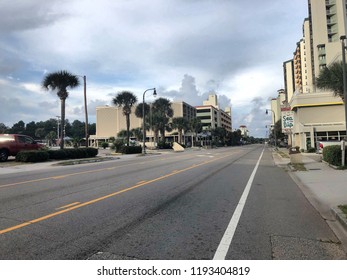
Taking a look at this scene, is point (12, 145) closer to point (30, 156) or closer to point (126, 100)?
point (30, 156)

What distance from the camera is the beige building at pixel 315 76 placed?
4397 centimetres

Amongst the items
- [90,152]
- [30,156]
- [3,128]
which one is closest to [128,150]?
[90,152]

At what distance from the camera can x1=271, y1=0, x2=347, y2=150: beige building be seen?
4397cm

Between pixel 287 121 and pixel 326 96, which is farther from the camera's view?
pixel 326 96

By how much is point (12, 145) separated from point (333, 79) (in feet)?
84.3

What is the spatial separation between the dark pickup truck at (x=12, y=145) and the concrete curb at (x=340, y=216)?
22873 millimetres

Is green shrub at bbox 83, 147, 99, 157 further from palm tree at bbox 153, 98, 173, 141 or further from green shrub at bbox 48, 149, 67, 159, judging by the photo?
palm tree at bbox 153, 98, 173, 141

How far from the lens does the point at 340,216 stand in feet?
21.0

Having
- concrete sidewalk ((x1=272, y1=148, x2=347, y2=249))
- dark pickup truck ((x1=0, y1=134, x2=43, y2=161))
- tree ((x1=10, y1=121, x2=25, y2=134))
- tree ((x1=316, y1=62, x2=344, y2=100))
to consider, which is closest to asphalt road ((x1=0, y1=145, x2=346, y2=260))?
concrete sidewalk ((x1=272, y1=148, x2=347, y2=249))

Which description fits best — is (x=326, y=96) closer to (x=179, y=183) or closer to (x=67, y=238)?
(x=179, y=183)
